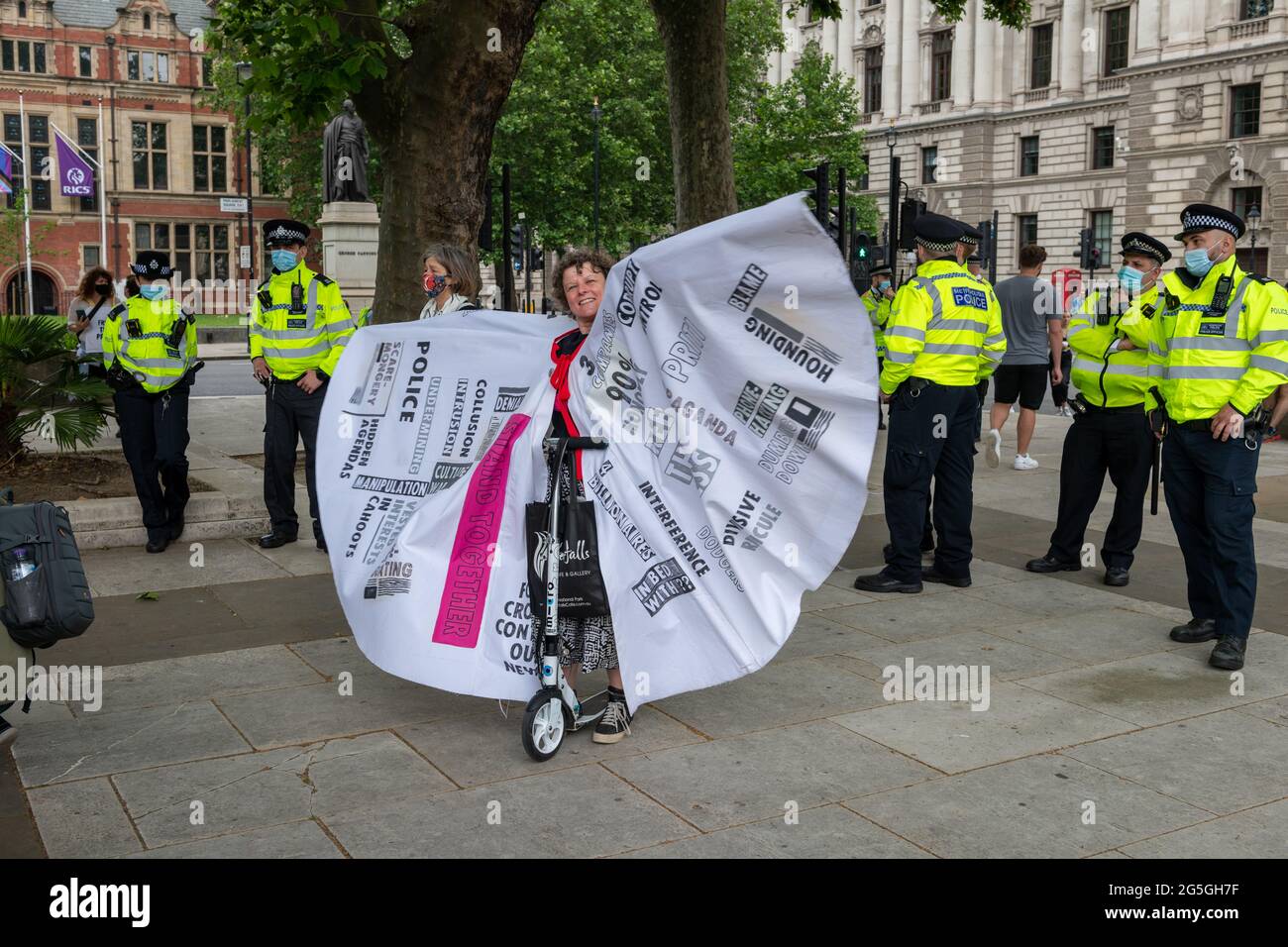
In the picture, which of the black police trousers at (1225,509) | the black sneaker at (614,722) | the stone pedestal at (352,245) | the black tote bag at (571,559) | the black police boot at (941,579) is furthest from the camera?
the stone pedestal at (352,245)

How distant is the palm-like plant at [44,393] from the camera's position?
8.93 metres

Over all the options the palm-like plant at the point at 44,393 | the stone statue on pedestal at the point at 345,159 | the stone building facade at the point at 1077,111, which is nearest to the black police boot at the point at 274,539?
the palm-like plant at the point at 44,393

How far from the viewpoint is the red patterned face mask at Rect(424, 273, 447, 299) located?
6215mm

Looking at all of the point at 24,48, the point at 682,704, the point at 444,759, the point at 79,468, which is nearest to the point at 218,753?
the point at 444,759

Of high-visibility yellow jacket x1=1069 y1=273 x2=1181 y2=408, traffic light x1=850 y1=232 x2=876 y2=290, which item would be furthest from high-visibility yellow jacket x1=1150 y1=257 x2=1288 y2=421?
traffic light x1=850 y1=232 x2=876 y2=290

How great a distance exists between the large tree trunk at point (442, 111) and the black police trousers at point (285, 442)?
2379mm

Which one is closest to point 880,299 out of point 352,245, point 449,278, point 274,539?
point 352,245

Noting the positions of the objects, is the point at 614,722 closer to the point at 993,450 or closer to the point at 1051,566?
the point at 1051,566

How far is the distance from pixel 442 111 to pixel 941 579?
549cm

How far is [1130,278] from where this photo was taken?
7.90 m

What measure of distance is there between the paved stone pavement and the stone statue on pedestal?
12.0 metres

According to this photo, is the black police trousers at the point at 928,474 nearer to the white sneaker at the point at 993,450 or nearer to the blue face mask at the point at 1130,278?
the blue face mask at the point at 1130,278

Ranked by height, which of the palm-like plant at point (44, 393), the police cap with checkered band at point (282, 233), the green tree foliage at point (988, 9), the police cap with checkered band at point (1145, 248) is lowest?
the palm-like plant at point (44, 393)
